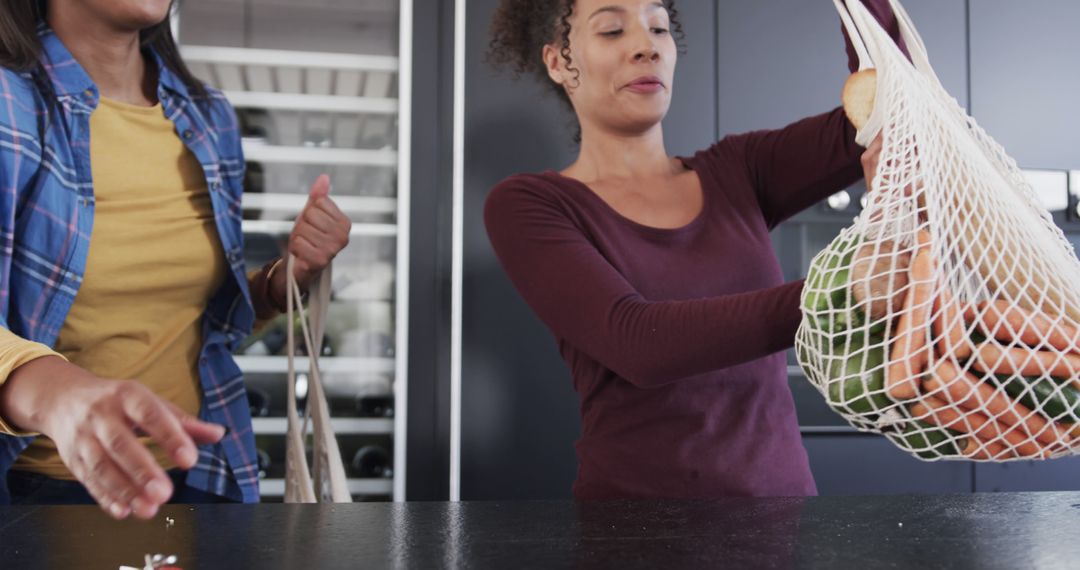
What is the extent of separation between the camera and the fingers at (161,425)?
676mm

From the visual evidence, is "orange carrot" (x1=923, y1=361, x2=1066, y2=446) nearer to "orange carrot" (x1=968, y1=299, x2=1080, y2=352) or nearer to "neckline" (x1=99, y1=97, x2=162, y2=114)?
"orange carrot" (x1=968, y1=299, x2=1080, y2=352)

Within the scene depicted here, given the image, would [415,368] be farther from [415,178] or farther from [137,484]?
[137,484]

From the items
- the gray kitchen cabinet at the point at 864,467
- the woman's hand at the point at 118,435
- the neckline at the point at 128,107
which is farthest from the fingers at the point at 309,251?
the gray kitchen cabinet at the point at 864,467

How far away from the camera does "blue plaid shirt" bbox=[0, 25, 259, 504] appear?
46.3 inches

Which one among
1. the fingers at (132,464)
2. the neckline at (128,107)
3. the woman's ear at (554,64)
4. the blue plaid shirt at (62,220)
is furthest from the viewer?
the woman's ear at (554,64)

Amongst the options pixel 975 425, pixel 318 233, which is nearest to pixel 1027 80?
pixel 318 233

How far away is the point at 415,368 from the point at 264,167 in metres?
0.54

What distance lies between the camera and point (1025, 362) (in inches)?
28.4

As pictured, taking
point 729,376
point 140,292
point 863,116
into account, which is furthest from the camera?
point 140,292

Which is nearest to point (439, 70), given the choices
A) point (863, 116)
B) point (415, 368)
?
point (415, 368)

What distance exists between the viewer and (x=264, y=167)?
216cm

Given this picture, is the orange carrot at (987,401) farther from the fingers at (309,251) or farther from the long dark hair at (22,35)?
the long dark hair at (22,35)

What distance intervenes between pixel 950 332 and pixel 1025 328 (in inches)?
2.1

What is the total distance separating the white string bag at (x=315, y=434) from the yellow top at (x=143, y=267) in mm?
128
